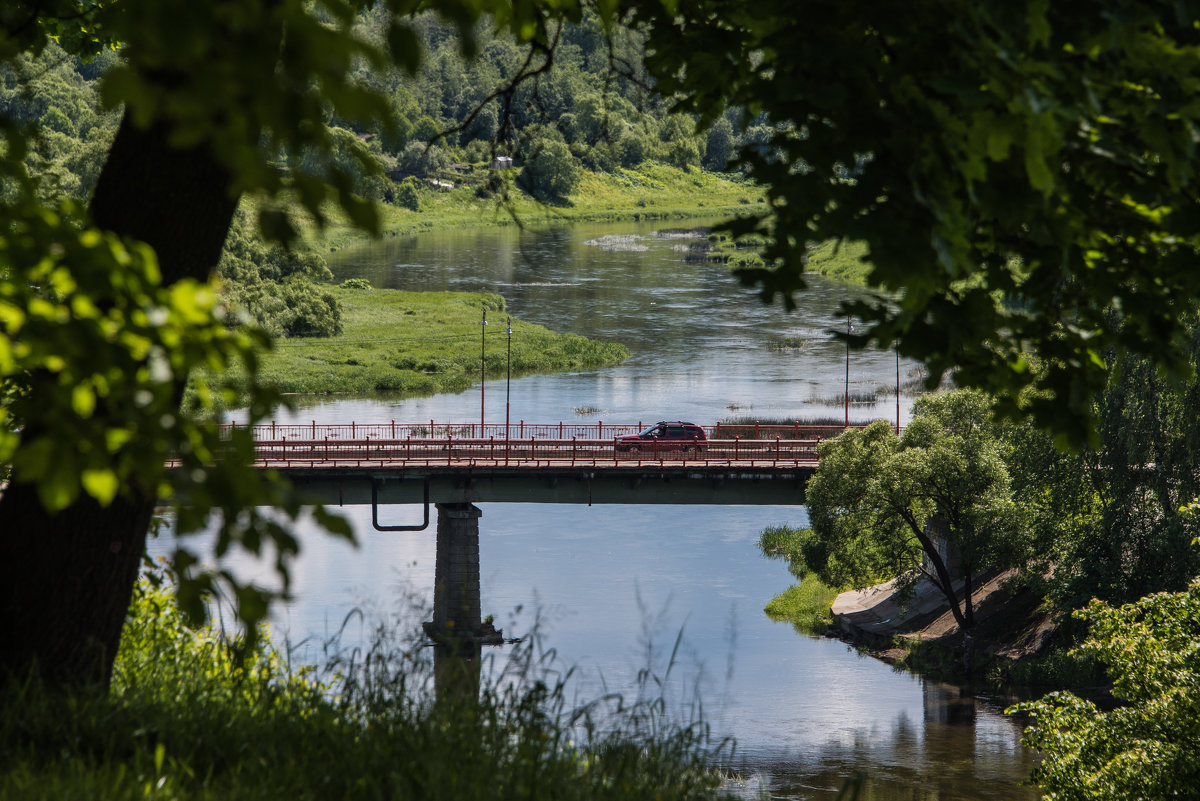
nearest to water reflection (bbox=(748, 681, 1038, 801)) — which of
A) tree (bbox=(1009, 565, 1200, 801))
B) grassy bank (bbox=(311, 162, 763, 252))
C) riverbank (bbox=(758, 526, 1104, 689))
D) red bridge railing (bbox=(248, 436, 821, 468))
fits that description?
riverbank (bbox=(758, 526, 1104, 689))

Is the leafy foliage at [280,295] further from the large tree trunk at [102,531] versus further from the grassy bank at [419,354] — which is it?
the large tree trunk at [102,531]

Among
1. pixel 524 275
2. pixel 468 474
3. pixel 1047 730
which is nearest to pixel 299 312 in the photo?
pixel 524 275

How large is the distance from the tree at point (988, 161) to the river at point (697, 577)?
5.99 feet

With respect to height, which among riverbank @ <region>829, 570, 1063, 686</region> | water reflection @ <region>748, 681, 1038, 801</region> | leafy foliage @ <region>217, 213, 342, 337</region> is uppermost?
leafy foliage @ <region>217, 213, 342, 337</region>

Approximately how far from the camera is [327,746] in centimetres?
507

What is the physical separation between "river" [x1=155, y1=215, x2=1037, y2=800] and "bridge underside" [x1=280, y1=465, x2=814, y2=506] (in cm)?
204

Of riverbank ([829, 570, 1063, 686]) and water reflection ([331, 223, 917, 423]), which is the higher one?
water reflection ([331, 223, 917, 423])

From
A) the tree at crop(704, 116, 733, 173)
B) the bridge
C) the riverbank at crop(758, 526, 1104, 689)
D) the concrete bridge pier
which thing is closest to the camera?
the riverbank at crop(758, 526, 1104, 689)

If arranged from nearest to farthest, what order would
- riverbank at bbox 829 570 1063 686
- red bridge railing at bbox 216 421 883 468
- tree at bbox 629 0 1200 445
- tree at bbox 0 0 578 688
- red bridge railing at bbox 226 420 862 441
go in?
tree at bbox 0 0 578 688 < tree at bbox 629 0 1200 445 < riverbank at bbox 829 570 1063 686 < red bridge railing at bbox 216 421 883 468 < red bridge railing at bbox 226 420 862 441

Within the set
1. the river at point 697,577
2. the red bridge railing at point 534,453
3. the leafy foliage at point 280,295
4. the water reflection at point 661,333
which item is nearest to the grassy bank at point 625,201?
the water reflection at point 661,333

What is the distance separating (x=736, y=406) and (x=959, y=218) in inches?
2038

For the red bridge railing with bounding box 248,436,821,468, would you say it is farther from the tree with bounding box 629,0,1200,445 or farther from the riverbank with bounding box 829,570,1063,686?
the tree with bounding box 629,0,1200,445

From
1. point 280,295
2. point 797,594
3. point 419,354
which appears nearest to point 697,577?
point 797,594

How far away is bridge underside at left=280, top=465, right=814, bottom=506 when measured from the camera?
133 feet
